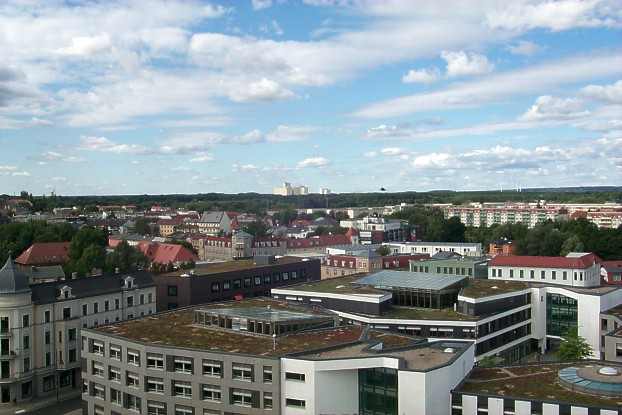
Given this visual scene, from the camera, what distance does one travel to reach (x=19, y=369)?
57.9 metres

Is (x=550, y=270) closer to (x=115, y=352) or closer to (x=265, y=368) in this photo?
(x=265, y=368)

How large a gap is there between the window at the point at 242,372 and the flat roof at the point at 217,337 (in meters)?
1.09

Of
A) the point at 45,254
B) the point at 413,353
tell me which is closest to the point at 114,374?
the point at 413,353

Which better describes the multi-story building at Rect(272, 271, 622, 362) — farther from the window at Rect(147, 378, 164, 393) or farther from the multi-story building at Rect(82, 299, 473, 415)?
the window at Rect(147, 378, 164, 393)

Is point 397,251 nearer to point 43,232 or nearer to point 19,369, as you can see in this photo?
point 43,232

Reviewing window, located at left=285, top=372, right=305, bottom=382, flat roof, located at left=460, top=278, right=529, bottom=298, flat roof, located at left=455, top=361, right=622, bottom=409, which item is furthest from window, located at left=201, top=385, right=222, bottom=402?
flat roof, located at left=460, top=278, right=529, bottom=298

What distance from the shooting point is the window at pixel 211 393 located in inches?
1628

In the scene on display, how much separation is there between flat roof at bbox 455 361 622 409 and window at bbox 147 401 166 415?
19132 mm

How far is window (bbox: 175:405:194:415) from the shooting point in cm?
4191

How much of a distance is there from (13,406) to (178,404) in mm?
22945

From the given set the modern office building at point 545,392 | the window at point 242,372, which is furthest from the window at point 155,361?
the modern office building at point 545,392

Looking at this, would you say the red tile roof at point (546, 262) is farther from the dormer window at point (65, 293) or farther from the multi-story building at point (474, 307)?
the dormer window at point (65, 293)

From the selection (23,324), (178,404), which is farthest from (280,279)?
(178,404)

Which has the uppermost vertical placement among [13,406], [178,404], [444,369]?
[444,369]
